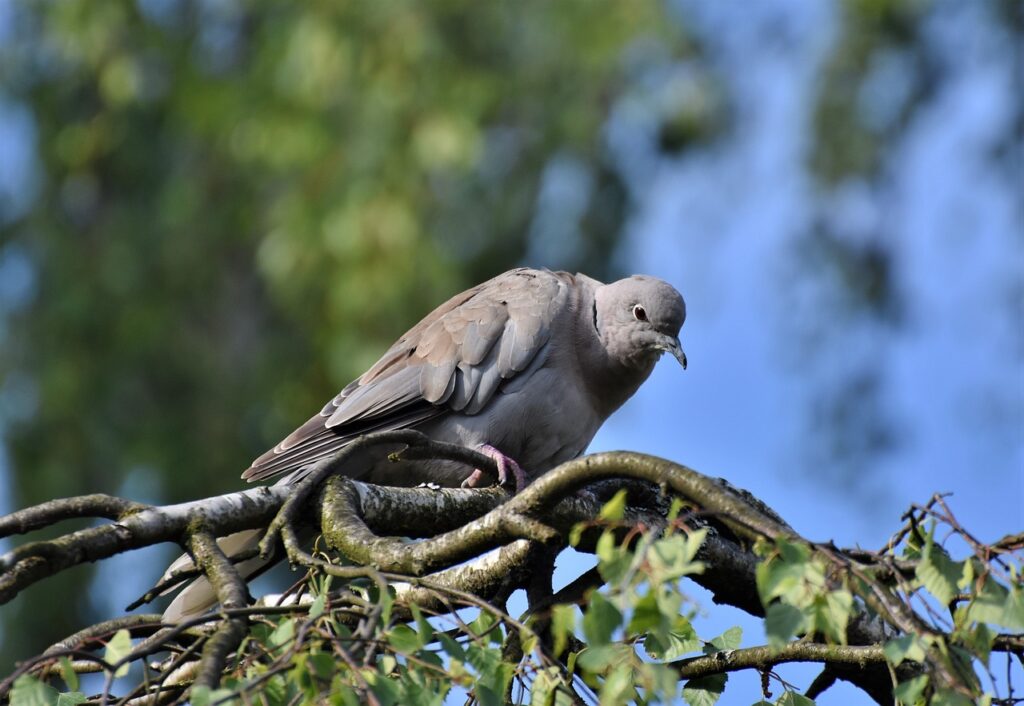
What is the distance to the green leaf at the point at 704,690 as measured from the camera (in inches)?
119

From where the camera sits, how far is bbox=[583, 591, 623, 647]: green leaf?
83.8 inches

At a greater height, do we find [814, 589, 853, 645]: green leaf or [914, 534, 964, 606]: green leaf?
[914, 534, 964, 606]: green leaf

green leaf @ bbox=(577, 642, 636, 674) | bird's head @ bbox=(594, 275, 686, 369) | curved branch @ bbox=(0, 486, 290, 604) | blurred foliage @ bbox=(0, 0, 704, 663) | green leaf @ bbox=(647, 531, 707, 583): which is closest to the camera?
green leaf @ bbox=(647, 531, 707, 583)

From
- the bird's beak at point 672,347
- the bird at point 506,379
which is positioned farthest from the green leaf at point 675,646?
the bird's beak at point 672,347

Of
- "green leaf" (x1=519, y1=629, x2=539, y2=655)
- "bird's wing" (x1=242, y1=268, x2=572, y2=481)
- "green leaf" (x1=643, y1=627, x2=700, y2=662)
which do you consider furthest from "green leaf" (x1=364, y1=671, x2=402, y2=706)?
"bird's wing" (x1=242, y1=268, x2=572, y2=481)

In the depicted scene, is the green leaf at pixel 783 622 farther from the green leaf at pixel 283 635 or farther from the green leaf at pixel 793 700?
the green leaf at pixel 283 635

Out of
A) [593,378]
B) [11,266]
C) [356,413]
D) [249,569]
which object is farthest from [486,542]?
[11,266]

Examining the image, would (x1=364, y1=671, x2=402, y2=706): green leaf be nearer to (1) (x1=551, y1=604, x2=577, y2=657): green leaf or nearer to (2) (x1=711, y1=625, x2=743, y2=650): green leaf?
(1) (x1=551, y1=604, x2=577, y2=657): green leaf

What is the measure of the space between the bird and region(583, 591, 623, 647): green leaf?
101 inches

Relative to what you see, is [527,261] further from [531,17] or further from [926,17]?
[926,17]

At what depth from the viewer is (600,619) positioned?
2133mm

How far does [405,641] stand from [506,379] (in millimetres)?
2894

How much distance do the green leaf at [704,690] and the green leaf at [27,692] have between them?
1.45 meters

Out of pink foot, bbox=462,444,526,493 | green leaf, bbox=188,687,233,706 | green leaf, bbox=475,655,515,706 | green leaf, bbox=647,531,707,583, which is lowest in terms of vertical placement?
green leaf, bbox=188,687,233,706
